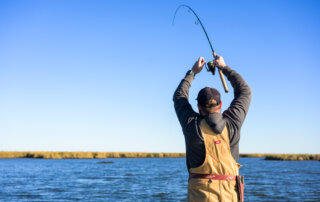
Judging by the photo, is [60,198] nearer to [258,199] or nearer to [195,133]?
[258,199]

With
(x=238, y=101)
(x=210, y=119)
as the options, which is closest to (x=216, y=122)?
(x=210, y=119)

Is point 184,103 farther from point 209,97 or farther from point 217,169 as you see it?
point 217,169

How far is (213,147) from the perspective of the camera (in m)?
2.34

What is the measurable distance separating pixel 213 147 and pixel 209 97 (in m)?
0.35

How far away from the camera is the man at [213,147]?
2342mm

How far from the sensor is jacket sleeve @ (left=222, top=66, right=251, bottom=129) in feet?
7.97

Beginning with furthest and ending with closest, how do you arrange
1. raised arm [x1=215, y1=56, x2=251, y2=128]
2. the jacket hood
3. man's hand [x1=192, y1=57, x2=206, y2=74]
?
1. man's hand [x1=192, y1=57, x2=206, y2=74]
2. raised arm [x1=215, y1=56, x2=251, y2=128]
3. the jacket hood

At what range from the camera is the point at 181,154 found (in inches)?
3578

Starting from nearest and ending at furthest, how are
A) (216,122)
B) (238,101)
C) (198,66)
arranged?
(216,122)
(238,101)
(198,66)

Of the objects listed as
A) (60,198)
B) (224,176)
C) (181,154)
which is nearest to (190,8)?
(224,176)

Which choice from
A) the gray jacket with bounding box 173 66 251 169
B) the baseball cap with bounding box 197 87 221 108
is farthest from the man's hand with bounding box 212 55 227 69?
the baseball cap with bounding box 197 87 221 108

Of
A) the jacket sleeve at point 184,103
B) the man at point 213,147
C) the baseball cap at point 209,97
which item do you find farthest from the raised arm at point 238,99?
the jacket sleeve at point 184,103

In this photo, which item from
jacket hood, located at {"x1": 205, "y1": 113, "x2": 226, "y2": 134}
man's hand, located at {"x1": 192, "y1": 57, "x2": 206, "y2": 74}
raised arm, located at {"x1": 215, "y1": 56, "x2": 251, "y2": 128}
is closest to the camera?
jacket hood, located at {"x1": 205, "y1": 113, "x2": 226, "y2": 134}

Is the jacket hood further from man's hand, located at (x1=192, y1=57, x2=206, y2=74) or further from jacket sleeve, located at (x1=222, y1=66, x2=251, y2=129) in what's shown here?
man's hand, located at (x1=192, y1=57, x2=206, y2=74)
